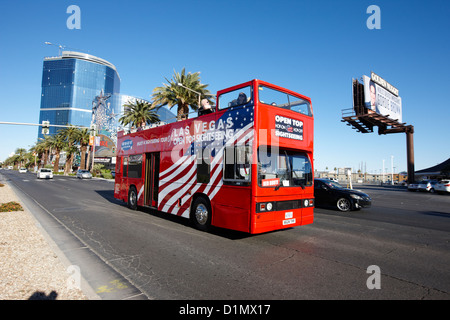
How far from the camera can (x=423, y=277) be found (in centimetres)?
418

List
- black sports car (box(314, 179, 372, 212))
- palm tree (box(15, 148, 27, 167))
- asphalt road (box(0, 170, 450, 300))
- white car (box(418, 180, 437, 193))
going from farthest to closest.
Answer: palm tree (box(15, 148, 27, 167)), white car (box(418, 180, 437, 193)), black sports car (box(314, 179, 372, 212)), asphalt road (box(0, 170, 450, 300))

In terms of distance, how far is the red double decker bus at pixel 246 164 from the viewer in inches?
228

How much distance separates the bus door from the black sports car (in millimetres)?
8266

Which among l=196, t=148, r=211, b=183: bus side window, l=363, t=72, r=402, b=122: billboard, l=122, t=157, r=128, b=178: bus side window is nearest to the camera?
l=196, t=148, r=211, b=183: bus side window

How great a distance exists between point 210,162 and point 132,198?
6.04m

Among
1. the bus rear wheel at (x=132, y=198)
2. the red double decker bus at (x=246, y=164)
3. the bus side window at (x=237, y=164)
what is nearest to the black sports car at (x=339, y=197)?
the red double decker bus at (x=246, y=164)

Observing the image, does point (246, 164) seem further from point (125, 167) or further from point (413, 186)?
point (413, 186)

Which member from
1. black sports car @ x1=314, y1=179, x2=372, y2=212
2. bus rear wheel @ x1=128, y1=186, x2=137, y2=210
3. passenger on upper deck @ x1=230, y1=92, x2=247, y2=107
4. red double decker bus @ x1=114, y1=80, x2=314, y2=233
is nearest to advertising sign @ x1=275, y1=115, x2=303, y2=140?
red double decker bus @ x1=114, y1=80, x2=314, y2=233

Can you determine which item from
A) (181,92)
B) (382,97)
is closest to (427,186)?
(382,97)

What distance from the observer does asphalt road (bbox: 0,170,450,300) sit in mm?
3631

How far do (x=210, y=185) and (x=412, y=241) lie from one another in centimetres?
569

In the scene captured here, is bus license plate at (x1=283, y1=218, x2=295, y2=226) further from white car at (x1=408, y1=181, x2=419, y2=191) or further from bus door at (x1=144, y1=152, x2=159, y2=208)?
white car at (x1=408, y1=181, x2=419, y2=191)

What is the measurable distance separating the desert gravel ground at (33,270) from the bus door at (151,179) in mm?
3995

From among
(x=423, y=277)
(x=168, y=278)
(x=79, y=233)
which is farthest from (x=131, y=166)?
(x=423, y=277)
